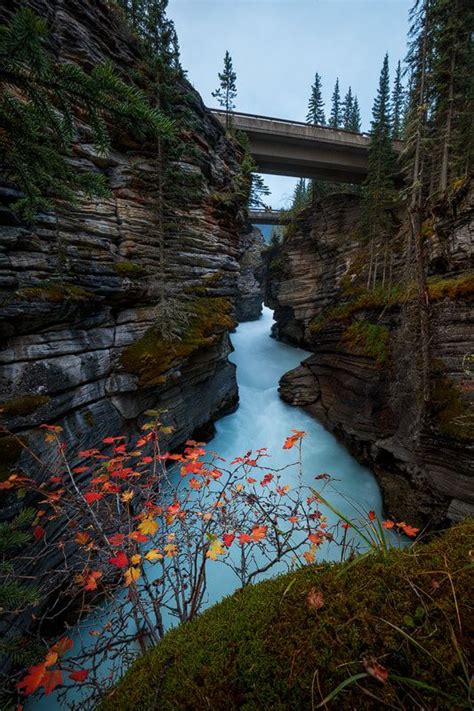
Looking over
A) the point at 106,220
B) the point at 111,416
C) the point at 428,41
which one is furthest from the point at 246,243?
the point at 111,416

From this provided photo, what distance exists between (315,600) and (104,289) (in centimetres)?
740

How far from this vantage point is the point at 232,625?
134 centimetres

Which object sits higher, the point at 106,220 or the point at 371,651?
the point at 106,220

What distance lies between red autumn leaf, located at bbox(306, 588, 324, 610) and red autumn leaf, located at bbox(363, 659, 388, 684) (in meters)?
0.25

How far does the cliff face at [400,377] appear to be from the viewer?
6824 mm

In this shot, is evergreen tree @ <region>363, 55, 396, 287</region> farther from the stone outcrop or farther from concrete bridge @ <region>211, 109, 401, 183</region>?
the stone outcrop

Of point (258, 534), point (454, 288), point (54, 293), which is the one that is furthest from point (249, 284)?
point (258, 534)

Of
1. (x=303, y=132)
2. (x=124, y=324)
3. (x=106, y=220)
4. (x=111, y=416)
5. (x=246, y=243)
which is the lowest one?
(x=111, y=416)

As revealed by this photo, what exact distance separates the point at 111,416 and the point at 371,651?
6822 millimetres

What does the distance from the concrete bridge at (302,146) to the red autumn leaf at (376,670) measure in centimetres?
2084

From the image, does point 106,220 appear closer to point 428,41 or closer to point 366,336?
point 366,336

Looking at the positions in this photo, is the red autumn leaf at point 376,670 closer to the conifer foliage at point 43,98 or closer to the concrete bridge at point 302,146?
the conifer foliage at point 43,98

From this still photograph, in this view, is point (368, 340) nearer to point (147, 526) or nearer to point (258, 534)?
point (258, 534)

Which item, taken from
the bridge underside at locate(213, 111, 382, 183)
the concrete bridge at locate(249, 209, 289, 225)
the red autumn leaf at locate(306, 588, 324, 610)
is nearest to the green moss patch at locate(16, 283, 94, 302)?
the red autumn leaf at locate(306, 588, 324, 610)
